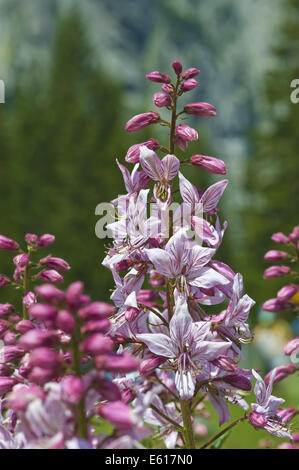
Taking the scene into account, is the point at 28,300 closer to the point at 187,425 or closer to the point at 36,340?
the point at 187,425

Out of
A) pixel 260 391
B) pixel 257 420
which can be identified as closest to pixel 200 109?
pixel 260 391

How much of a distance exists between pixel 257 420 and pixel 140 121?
1431 millimetres

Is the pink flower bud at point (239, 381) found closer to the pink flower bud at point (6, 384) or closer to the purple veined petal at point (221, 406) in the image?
the purple veined petal at point (221, 406)

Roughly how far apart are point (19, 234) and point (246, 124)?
133 feet

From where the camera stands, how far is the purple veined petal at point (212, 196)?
2586mm

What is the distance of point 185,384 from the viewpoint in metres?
2.29

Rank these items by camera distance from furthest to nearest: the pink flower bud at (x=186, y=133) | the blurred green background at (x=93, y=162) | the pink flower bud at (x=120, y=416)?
the blurred green background at (x=93, y=162)
the pink flower bud at (x=186, y=133)
the pink flower bud at (x=120, y=416)

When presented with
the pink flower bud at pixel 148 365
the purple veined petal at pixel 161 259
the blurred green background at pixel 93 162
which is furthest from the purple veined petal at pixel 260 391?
the blurred green background at pixel 93 162

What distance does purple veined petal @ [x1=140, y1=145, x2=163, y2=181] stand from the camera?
255cm

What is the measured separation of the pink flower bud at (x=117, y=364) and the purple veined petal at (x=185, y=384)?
0.77m
